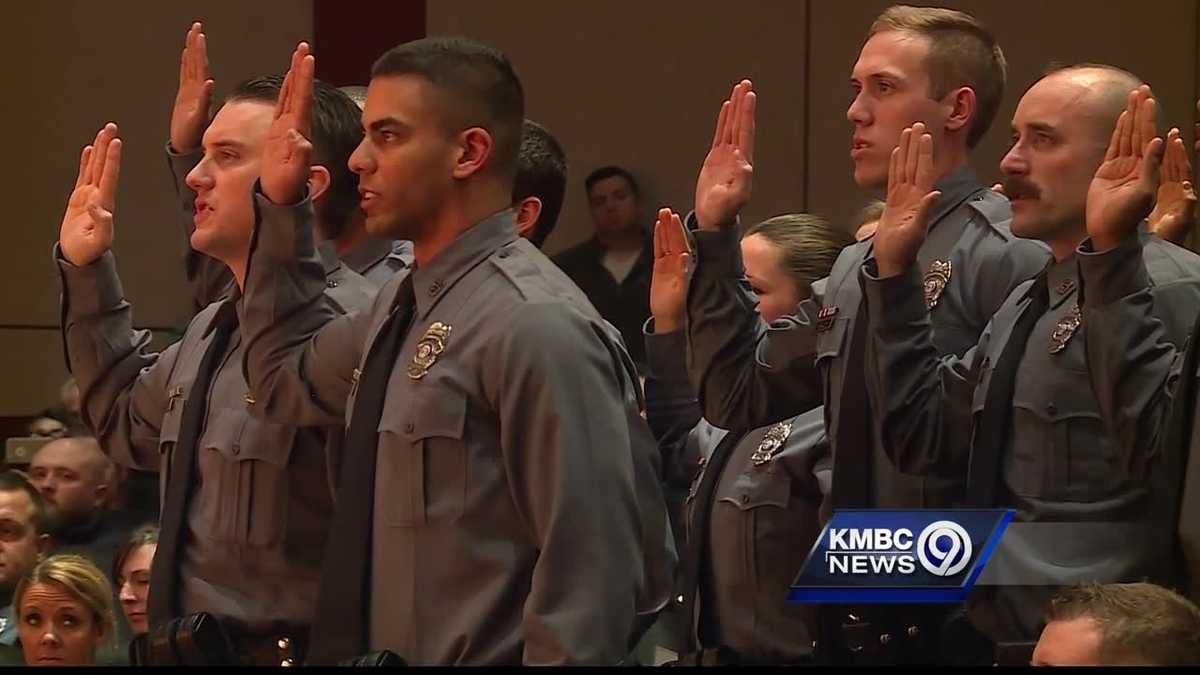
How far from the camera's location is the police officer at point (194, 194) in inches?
122

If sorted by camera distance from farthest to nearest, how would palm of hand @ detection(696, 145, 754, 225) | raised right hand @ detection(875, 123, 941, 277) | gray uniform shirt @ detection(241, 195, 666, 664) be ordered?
1. palm of hand @ detection(696, 145, 754, 225)
2. raised right hand @ detection(875, 123, 941, 277)
3. gray uniform shirt @ detection(241, 195, 666, 664)

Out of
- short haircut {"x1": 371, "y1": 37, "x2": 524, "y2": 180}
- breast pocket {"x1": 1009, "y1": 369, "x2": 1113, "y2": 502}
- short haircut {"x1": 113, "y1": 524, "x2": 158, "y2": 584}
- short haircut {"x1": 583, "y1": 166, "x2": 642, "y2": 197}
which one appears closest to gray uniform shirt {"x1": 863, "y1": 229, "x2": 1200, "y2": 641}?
breast pocket {"x1": 1009, "y1": 369, "x2": 1113, "y2": 502}

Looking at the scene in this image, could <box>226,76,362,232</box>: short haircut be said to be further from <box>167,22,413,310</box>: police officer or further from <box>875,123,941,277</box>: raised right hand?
<box>875,123,941,277</box>: raised right hand

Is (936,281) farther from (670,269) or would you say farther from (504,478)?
(504,478)

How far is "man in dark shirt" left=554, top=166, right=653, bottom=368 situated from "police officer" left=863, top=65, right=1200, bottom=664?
7.85ft

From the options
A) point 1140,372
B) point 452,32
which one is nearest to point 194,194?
point 1140,372

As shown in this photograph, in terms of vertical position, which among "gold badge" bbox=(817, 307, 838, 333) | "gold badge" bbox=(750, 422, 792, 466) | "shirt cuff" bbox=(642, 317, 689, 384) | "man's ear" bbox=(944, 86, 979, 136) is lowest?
"gold badge" bbox=(750, 422, 792, 466)

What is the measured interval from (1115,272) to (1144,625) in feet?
1.78

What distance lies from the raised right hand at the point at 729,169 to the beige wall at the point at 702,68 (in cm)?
284

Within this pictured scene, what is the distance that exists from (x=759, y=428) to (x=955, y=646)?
0.66m

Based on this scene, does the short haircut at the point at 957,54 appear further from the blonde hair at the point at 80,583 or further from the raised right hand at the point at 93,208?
the blonde hair at the point at 80,583

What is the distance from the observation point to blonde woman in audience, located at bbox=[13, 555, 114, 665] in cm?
365

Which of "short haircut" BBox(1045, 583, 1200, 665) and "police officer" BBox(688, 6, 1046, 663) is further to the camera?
"police officer" BBox(688, 6, 1046, 663)

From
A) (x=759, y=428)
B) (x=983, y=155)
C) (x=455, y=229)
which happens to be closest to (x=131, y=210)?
(x=983, y=155)
